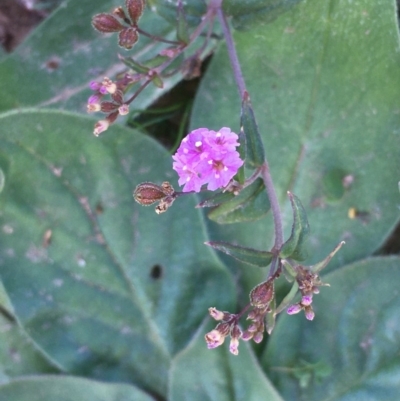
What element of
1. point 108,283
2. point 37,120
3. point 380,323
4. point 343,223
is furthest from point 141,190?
point 380,323

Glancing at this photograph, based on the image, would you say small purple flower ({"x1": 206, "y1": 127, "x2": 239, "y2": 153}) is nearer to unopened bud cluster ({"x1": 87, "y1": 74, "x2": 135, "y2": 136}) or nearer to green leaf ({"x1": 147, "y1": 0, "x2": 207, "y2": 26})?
unopened bud cluster ({"x1": 87, "y1": 74, "x2": 135, "y2": 136})

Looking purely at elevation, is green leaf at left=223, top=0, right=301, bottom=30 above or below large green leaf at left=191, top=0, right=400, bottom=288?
above

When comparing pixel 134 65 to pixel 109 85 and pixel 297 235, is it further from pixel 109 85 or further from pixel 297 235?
pixel 297 235

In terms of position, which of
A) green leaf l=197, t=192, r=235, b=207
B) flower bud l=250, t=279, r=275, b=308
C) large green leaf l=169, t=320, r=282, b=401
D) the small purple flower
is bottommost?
large green leaf l=169, t=320, r=282, b=401

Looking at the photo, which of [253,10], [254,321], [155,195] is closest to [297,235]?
[254,321]

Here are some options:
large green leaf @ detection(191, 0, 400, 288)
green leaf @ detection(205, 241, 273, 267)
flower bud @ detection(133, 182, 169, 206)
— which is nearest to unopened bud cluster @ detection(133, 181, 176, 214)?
flower bud @ detection(133, 182, 169, 206)

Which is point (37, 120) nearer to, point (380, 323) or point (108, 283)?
point (108, 283)

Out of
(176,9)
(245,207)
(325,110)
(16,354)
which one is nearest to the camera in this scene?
(245,207)
